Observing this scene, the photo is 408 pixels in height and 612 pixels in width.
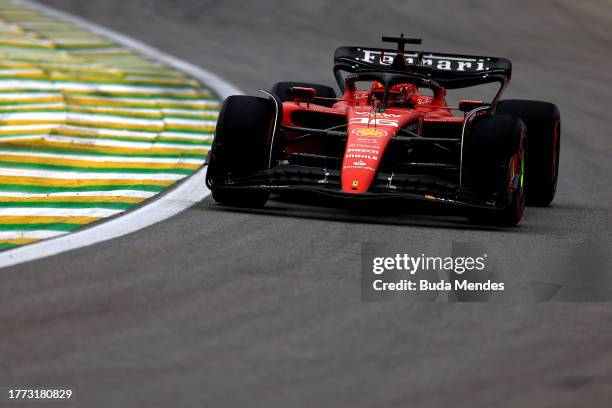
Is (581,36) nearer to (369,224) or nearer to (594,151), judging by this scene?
(594,151)

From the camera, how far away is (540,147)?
11203mm

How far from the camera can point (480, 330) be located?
640 cm

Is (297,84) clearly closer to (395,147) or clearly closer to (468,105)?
(395,147)

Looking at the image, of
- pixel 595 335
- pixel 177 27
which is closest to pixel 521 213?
pixel 595 335

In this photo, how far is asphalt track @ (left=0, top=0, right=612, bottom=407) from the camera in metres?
5.41

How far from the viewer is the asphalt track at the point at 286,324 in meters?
5.41

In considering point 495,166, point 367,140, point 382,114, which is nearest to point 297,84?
point 382,114

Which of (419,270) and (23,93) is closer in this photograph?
(419,270)

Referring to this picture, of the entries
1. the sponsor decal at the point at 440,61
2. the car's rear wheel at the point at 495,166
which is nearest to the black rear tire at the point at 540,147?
the sponsor decal at the point at 440,61

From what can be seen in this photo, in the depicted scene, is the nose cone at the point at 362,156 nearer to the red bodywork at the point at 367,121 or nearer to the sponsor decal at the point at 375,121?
the red bodywork at the point at 367,121

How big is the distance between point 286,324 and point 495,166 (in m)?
3.58

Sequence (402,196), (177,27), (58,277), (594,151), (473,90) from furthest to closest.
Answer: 1. (177,27)
2. (473,90)
3. (594,151)
4. (402,196)
5. (58,277)

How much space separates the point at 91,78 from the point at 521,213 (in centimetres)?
924

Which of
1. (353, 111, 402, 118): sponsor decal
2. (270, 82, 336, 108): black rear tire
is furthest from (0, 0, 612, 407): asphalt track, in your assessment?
(270, 82, 336, 108): black rear tire
